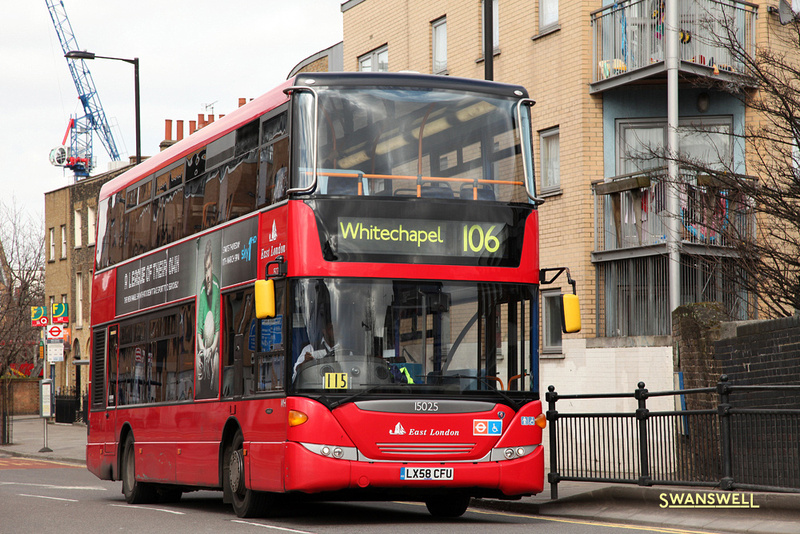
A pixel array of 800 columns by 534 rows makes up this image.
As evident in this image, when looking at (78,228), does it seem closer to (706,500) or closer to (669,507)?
(669,507)

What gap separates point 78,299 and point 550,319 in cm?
3507

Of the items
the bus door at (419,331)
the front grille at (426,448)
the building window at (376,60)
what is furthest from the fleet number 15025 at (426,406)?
the building window at (376,60)

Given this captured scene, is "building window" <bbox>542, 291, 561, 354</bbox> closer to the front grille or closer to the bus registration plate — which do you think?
the front grille

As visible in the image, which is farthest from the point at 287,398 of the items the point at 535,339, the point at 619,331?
the point at 619,331

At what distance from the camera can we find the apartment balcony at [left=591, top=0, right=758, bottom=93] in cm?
2209

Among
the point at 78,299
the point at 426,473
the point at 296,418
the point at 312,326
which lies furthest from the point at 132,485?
the point at 78,299

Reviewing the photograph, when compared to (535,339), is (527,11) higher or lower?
higher

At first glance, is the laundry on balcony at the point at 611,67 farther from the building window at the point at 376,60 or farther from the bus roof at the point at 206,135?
the bus roof at the point at 206,135

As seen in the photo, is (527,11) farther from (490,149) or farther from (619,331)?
(490,149)

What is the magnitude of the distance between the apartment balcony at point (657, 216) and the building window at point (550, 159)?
4.97 ft

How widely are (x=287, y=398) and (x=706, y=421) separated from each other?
458 cm

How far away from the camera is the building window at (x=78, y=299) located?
5438 cm

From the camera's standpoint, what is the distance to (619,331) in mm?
22609

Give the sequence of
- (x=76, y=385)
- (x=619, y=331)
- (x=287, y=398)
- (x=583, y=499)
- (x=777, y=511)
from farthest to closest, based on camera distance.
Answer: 1. (x=76, y=385)
2. (x=619, y=331)
3. (x=583, y=499)
4. (x=287, y=398)
5. (x=777, y=511)
